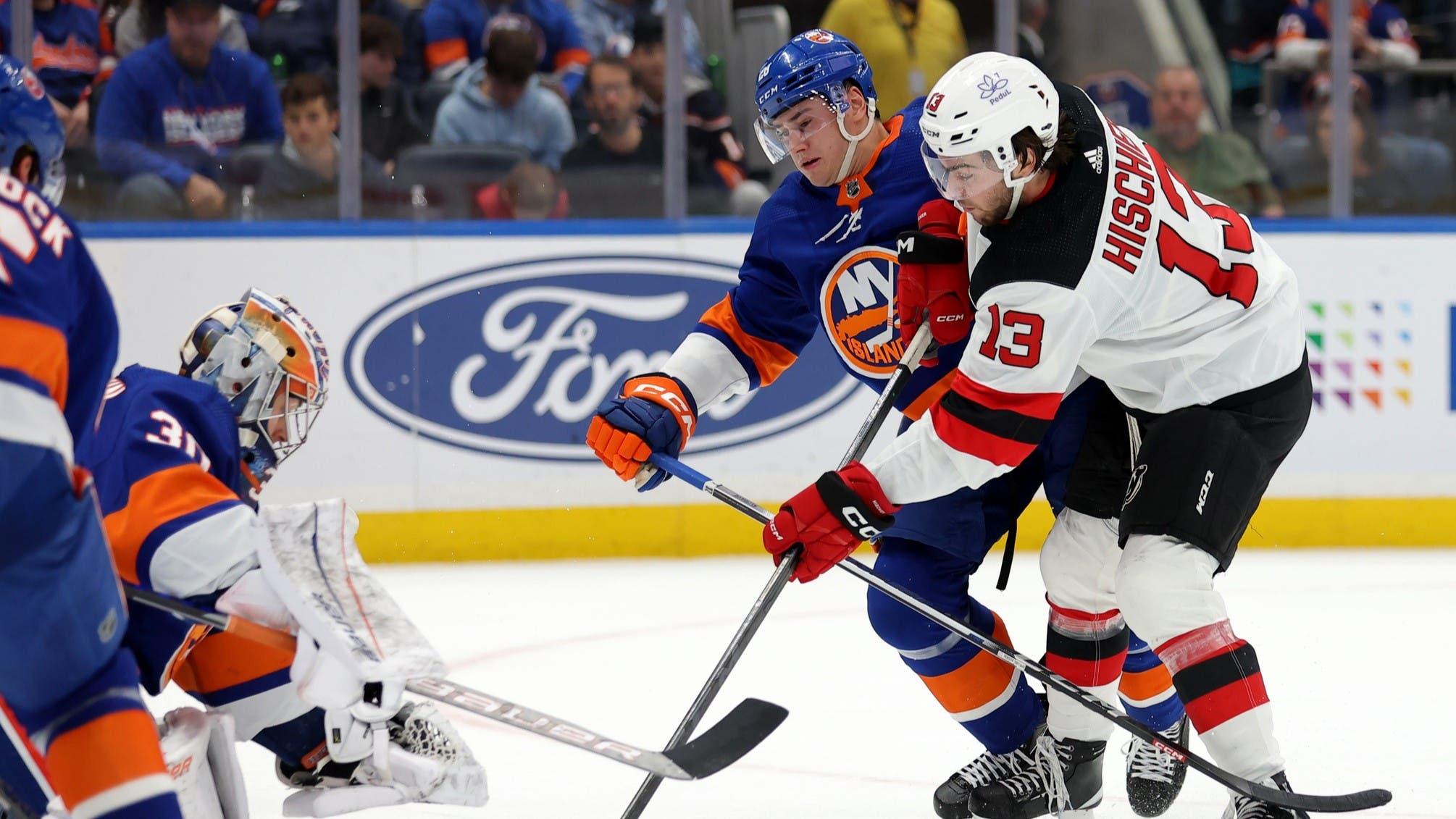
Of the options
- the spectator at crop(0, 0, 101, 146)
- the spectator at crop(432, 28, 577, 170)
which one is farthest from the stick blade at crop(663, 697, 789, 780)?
the spectator at crop(0, 0, 101, 146)

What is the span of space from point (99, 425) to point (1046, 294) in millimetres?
1213

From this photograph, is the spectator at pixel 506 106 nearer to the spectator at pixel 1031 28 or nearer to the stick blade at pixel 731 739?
the spectator at pixel 1031 28

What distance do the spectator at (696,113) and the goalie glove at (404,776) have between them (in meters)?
3.16

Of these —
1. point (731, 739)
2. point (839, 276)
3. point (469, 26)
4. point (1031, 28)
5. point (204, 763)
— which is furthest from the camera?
point (1031, 28)

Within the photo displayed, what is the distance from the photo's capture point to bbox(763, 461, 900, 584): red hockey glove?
2373 mm

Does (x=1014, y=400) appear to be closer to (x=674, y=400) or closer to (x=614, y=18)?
(x=674, y=400)

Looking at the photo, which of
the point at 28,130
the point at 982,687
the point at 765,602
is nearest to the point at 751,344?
the point at 765,602

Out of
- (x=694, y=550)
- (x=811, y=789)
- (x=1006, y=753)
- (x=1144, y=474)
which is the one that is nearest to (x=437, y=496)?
(x=694, y=550)

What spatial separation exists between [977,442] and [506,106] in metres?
3.37

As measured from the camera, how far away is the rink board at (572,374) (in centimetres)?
516

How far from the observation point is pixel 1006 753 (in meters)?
2.72

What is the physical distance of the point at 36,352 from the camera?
4.87ft

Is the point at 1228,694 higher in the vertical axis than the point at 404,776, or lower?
higher

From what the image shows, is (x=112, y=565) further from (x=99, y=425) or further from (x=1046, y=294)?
(x=1046, y=294)
